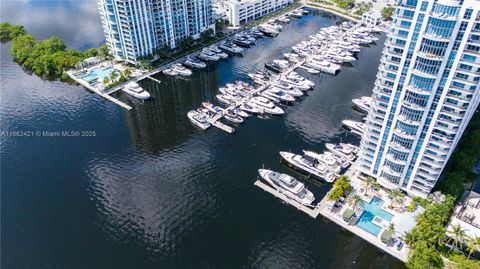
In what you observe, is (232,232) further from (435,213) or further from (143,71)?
(143,71)

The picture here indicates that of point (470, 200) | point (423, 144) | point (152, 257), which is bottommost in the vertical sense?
point (152, 257)

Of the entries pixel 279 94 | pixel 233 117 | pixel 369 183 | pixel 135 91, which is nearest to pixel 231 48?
pixel 279 94

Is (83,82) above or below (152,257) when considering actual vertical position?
above

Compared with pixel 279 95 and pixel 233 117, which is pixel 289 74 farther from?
pixel 233 117

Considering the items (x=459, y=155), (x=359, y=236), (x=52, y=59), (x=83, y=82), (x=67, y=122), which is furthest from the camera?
(x=52, y=59)

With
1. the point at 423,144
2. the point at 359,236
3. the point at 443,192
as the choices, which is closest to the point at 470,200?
the point at 443,192

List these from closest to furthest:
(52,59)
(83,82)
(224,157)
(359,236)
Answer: (359,236), (224,157), (83,82), (52,59)

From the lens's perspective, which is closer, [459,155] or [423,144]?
[423,144]

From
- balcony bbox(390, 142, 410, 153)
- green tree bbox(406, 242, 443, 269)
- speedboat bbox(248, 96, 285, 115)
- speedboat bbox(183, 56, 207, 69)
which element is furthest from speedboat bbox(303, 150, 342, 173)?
speedboat bbox(183, 56, 207, 69)
